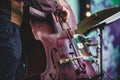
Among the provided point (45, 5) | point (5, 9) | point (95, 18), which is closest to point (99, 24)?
point (95, 18)

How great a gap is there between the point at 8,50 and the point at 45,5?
41 centimetres

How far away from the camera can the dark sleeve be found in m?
1.85

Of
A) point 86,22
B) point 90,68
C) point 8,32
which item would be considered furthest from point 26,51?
point 86,22

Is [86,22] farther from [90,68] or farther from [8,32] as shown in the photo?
[8,32]

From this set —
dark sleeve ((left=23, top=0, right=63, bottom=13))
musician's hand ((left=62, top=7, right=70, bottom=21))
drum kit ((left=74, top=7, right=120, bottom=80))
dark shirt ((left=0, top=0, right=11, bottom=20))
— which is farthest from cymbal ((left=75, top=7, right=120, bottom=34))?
dark shirt ((left=0, top=0, right=11, bottom=20))

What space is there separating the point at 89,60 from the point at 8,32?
775 mm

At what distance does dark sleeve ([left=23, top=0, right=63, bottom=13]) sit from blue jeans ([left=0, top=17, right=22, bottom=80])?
0.19 meters

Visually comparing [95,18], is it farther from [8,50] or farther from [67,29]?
[8,50]

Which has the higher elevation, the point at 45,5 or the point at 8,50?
the point at 45,5

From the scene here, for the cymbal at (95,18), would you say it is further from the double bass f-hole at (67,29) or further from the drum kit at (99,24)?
the double bass f-hole at (67,29)

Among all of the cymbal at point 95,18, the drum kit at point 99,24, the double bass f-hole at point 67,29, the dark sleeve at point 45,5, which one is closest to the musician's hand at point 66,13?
the double bass f-hole at point 67,29

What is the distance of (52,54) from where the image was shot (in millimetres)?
1913

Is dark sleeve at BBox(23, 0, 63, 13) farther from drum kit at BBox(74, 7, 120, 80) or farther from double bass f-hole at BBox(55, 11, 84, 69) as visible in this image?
drum kit at BBox(74, 7, 120, 80)

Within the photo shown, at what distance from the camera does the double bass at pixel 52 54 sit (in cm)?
189
